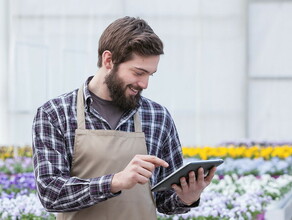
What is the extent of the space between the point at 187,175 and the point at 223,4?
14.1m

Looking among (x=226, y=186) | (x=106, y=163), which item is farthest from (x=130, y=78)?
(x=226, y=186)

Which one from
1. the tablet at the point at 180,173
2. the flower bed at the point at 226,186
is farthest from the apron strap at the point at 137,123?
the flower bed at the point at 226,186

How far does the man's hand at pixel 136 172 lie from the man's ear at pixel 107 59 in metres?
0.37

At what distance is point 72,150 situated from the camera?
2895mm

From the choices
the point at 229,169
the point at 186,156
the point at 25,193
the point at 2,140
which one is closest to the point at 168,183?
the point at 25,193

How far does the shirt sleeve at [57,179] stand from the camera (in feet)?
8.98

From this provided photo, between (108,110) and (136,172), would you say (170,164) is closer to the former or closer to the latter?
(108,110)

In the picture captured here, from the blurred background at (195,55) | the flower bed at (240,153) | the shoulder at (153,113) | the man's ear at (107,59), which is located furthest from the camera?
the blurred background at (195,55)

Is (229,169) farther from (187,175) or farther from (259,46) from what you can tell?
(259,46)

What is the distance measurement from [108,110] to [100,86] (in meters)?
0.09

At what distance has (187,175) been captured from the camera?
2920 mm

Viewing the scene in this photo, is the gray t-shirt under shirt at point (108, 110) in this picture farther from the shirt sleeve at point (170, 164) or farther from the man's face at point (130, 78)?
the shirt sleeve at point (170, 164)

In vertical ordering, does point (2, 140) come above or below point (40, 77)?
below

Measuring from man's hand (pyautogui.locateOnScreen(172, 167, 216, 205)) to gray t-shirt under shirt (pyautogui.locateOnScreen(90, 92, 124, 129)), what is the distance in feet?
0.97
